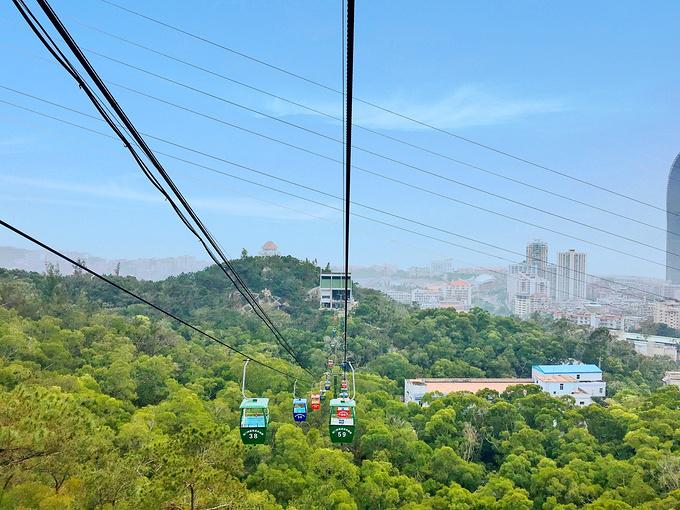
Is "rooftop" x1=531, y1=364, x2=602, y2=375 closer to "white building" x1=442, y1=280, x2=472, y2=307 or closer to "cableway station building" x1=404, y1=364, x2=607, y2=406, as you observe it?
"cableway station building" x1=404, y1=364, x2=607, y2=406

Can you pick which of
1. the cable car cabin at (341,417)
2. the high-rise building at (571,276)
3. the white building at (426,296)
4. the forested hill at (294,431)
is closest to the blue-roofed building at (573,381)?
the forested hill at (294,431)

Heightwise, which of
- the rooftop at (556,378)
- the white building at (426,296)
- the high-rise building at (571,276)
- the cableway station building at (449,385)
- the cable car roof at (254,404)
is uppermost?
the high-rise building at (571,276)

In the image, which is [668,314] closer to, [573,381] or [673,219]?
[673,219]

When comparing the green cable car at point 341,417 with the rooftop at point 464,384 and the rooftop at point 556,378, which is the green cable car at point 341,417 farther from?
the rooftop at point 556,378

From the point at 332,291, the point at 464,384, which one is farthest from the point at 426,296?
the point at 464,384

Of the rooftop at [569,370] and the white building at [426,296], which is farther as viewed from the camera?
the white building at [426,296]

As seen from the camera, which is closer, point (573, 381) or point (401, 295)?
point (573, 381)
